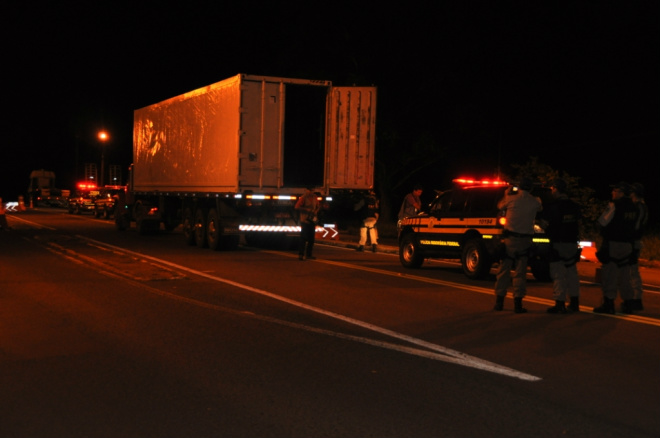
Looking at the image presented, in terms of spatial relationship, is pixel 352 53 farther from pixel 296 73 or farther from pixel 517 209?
pixel 517 209

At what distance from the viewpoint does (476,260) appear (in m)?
13.5

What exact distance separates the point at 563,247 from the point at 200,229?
12.4 meters

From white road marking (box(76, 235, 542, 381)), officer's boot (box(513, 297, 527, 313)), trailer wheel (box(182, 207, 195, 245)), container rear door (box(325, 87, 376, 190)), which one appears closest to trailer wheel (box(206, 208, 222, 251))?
trailer wheel (box(182, 207, 195, 245))

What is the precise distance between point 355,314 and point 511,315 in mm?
2024

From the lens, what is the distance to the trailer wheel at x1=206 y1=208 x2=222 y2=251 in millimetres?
18922

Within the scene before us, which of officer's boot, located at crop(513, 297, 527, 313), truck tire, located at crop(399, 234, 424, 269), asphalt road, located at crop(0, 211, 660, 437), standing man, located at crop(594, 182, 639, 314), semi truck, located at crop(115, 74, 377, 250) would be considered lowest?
asphalt road, located at crop(0, 211, 660, 437)

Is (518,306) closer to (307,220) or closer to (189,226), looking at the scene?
(307,220)

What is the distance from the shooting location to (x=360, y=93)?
18609 mm

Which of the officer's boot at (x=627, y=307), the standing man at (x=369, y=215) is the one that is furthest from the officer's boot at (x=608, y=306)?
the standing man at (x=369, y=215)

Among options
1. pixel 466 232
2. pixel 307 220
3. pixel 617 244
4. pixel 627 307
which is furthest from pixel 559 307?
pixel 307 220

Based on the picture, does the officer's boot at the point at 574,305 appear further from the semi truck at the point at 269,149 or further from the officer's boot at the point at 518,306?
the semi truck at the point at 269,149

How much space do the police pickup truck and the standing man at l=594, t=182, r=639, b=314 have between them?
2.42 meters

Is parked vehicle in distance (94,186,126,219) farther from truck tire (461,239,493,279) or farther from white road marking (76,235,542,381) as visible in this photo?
white road marking (76,235,542,381)

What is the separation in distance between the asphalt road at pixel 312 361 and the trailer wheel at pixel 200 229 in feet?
23.1
